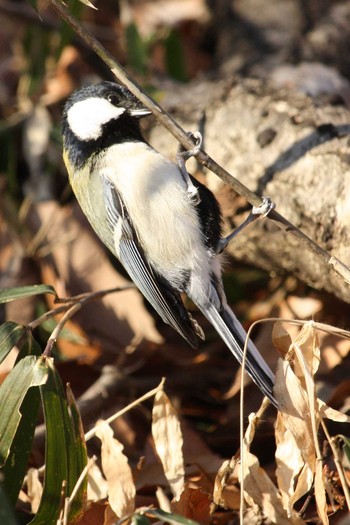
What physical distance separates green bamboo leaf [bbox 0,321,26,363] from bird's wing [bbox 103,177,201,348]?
1.38 feet

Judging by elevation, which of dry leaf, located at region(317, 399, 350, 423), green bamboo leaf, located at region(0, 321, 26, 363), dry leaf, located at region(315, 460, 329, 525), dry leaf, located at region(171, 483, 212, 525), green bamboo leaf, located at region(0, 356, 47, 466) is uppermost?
green bamboo leaf, located at region(0, 321, 26, 363)

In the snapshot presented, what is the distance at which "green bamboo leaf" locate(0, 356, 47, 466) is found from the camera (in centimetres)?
219

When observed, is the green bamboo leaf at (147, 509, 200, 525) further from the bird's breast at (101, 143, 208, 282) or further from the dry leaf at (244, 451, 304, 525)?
the bird's breast at (101, 143, 208, 282)

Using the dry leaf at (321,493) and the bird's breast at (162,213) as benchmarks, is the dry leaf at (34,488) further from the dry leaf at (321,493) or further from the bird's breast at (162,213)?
the dry leaf at (321,493)

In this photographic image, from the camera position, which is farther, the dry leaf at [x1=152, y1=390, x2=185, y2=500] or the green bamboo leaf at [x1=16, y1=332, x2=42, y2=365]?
the green bamboo leaf at [x1=16, y1=332, x2=42, y2=365]

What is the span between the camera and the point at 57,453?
2.22 metres

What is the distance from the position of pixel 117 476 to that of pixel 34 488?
38cm

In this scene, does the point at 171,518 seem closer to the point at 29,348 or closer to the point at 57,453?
the point at 57,453

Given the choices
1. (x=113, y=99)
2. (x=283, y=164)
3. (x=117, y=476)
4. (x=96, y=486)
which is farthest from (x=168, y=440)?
(x=113, y=99)

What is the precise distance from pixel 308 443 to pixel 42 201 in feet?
7.70

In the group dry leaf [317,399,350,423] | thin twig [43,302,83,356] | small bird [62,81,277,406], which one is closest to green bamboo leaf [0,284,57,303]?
thin twig [43,302,83,356]

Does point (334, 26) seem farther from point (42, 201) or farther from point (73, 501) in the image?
point (73, 501)

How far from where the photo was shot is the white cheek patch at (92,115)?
2738 millimetres

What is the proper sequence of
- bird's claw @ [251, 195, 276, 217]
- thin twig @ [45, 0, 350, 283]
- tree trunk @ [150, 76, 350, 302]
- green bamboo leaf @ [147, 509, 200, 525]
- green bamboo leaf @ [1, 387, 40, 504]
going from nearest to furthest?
green bamboo leaf @ [147, 509, 200, 525], thin twig @ [45, 0, 350, 283], green bamboo leaf @ [1, 387, 40, 504], bird's claw @ [251, 195, 276, 217], tree trunk @ [150, 76, 350, 302]
